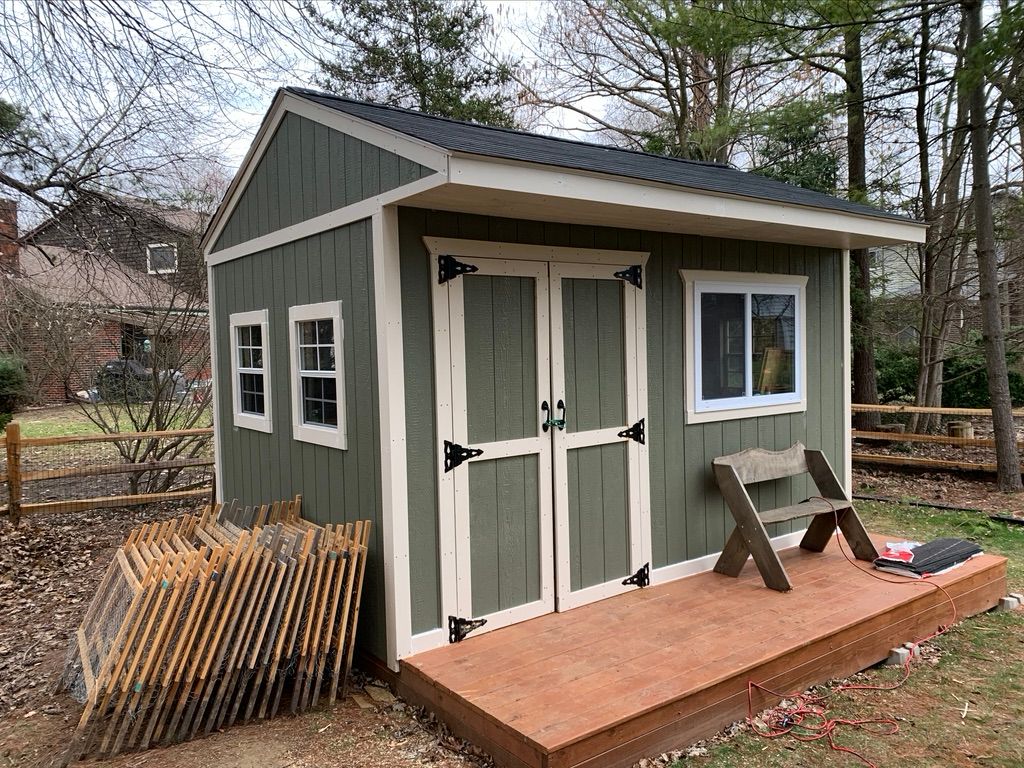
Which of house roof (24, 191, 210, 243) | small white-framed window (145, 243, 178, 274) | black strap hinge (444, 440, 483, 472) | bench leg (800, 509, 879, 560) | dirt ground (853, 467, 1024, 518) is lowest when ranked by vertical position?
dirt ground (853, 467, 1024, 518)

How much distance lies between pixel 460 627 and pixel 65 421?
29.6ft

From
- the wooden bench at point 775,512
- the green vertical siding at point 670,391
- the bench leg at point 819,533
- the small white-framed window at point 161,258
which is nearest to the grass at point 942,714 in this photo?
the wooden bench at point 775,512

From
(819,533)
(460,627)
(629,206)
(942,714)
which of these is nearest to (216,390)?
(460,627)

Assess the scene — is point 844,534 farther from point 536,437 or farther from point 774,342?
point 536,437

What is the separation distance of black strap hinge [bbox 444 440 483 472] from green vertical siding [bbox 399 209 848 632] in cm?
7

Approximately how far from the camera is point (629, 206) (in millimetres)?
3557

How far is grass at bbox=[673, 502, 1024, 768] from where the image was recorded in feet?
9.50

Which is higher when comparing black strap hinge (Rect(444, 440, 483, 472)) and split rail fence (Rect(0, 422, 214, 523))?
black strap hinge (Rect(444, 440, 483, 472))

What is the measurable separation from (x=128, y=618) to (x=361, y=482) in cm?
117

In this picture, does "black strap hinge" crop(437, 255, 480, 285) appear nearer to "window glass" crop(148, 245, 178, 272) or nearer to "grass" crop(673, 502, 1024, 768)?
"grass" crop(673, 502, 1024, 768)

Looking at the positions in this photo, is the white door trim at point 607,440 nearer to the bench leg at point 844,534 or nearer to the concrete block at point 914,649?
the bench leg at point 844,534

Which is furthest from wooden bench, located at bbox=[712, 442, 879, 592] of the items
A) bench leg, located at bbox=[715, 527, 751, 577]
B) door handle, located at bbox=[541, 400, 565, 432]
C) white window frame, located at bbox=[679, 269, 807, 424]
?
door handle, located at bbox=[541, 400, 565, 432]

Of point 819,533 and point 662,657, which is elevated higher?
point 819,533

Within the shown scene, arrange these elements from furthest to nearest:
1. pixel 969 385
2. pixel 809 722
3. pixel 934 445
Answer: pixel 969 385
pixel 934 445
pixel 809 722
